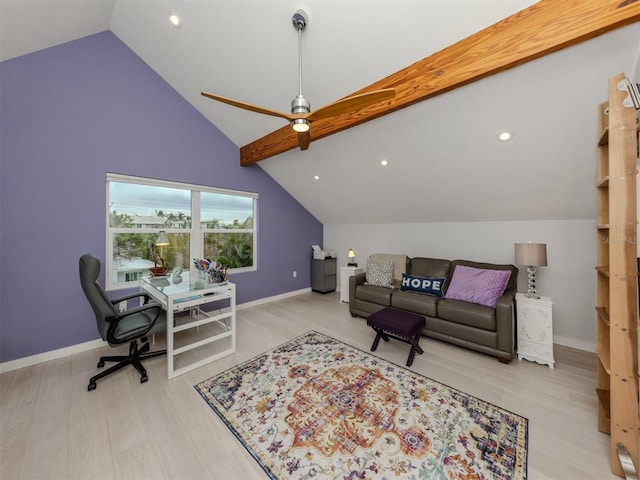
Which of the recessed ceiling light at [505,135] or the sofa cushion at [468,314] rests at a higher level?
the recessed ceiling light at [505,135]

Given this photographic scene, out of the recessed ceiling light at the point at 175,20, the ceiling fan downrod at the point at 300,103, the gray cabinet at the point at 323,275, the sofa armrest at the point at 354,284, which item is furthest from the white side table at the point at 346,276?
the recessed ceiling light at the point at 175,20

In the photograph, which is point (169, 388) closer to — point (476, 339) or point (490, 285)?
point (476, 339)

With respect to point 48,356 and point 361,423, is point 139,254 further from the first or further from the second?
point 361,423

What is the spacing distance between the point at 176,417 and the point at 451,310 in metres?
2.79

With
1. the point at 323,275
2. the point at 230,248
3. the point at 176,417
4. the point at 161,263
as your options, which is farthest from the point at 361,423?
the point at 323,275

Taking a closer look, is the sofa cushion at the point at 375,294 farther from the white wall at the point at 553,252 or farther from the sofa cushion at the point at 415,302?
the white wall at the point at 553,252

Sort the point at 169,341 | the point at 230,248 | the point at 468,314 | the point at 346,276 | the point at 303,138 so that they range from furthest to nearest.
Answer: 1. the point at 346,276
2. the point at 230,248
3. the point at 468,314
4. the point at 169,341
5. the point at 303,138

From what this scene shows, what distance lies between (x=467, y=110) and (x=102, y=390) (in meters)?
4.06

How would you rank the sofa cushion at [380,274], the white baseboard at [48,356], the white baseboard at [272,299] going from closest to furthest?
the white baseboard at [48,356], the sofa cushion at [380,274], the white baseboard at [272,299]

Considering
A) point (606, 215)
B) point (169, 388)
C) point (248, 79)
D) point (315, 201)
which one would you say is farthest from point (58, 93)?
point (606, 215)

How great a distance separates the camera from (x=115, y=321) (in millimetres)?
1949

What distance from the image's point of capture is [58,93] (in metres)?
2.46

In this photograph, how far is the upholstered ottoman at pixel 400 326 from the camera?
236cm

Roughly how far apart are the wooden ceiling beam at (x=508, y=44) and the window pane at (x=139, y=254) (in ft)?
10.1
